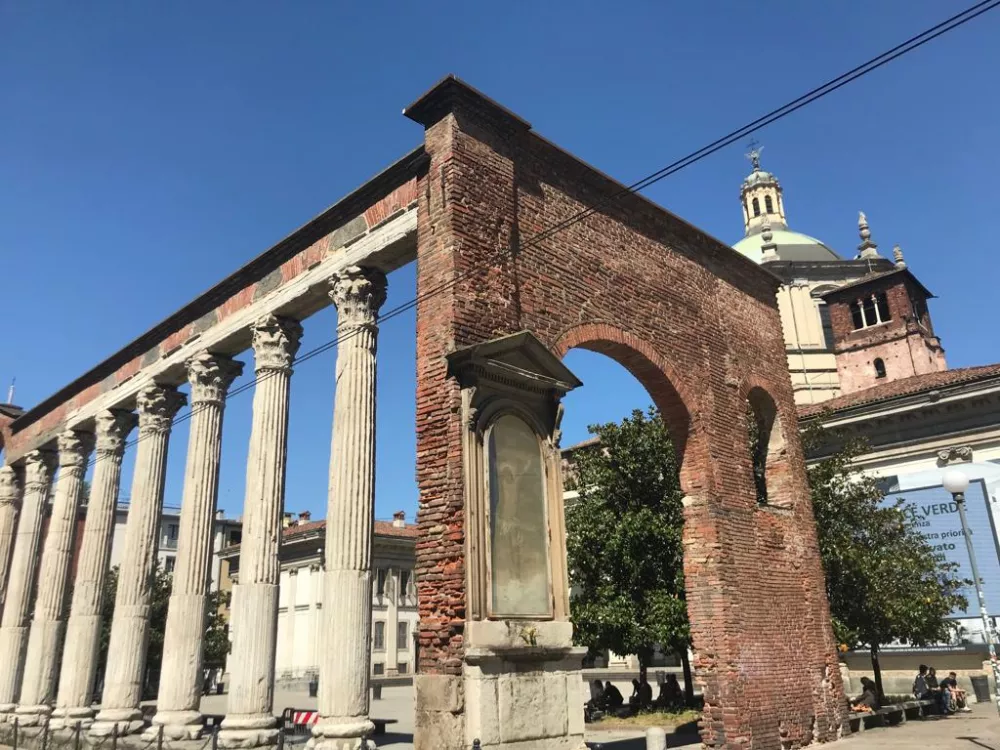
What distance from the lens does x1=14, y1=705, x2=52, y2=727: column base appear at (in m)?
18.9

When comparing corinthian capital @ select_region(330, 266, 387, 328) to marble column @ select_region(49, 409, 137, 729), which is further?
marble column @ select_region(49, 409, 137, 729)

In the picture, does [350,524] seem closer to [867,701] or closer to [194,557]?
[194,557]

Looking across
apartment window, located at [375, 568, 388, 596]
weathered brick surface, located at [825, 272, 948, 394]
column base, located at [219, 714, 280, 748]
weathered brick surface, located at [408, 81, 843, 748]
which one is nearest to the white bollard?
weathered brick surface, located at [408, 81, 843, 748]

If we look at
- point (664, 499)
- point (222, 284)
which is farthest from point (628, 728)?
point (222, 284)

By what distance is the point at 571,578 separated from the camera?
20.6 meters

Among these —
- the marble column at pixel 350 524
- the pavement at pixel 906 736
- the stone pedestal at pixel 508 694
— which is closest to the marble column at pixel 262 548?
the marble column at pixel 350 524

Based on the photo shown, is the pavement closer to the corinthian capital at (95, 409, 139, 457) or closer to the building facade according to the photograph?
the corinthian capital at (95, 409, 139, 457)

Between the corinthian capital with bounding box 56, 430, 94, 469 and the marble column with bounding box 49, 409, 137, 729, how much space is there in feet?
6.29

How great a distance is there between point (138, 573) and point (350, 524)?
314 inches

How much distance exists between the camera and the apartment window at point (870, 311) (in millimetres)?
42344

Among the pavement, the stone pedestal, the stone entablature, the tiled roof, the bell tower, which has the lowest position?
the pavement

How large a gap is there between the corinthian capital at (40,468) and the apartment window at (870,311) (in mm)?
38271

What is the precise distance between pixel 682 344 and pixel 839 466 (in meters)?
9.06

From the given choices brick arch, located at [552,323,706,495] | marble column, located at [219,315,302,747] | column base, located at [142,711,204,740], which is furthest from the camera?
column base, located at [142,711,204,740]
